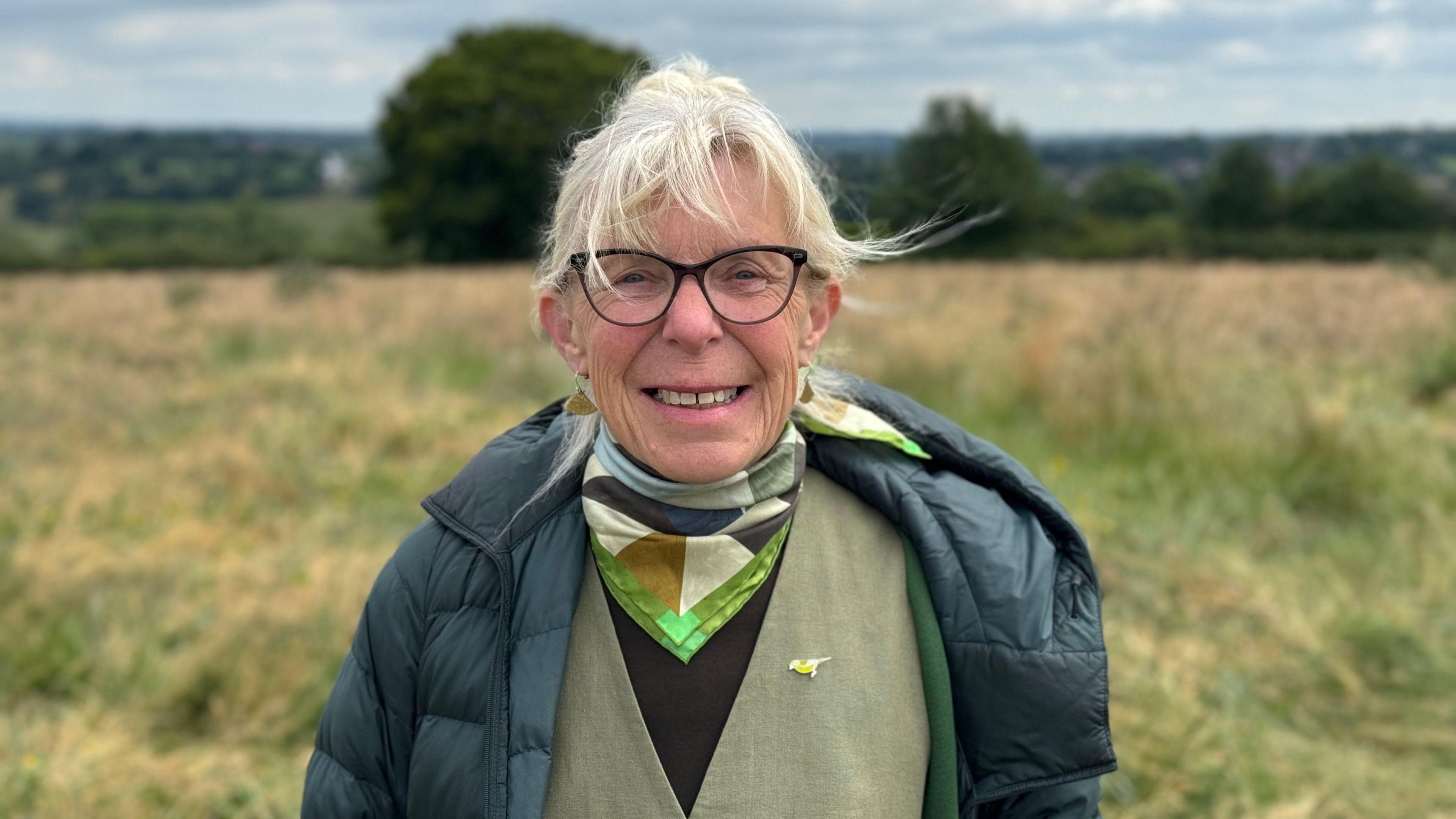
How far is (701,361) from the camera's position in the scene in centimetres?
144

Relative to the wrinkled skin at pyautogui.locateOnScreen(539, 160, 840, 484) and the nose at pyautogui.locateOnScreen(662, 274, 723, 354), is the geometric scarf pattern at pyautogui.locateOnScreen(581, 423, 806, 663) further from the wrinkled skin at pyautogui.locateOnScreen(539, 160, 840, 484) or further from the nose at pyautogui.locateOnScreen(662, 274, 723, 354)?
the nose at pyautogui.locateOnScreen(662, 274, 723, 354)

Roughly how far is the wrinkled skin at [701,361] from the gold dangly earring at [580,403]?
0.14ft

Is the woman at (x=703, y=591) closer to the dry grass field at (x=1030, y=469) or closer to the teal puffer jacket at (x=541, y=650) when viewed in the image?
the teal puffer jacket at (x=541, y=650)

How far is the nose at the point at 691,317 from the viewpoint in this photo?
4.59 ft

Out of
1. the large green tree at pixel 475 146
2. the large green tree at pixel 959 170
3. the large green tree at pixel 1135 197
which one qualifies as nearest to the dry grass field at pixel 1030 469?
the large green tree at pixel 959 170

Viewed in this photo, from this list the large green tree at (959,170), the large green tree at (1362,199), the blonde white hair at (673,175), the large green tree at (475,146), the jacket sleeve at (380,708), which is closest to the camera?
the blonde white hair at (673,175)

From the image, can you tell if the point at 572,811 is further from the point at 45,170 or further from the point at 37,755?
the point at 45,170

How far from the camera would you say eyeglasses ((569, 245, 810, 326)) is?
56.0 inches

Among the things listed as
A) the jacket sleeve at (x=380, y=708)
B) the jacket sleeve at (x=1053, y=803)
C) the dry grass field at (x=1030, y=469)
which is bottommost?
the dry grass field at (x=1030, y=469)

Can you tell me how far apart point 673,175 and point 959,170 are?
912 mm

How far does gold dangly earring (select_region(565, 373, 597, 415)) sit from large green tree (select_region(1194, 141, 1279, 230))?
3051 cm

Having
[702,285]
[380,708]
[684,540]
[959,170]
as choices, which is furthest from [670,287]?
[959,170]

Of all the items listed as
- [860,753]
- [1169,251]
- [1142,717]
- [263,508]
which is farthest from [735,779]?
[1169,251]

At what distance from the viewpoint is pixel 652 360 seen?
1.46m
